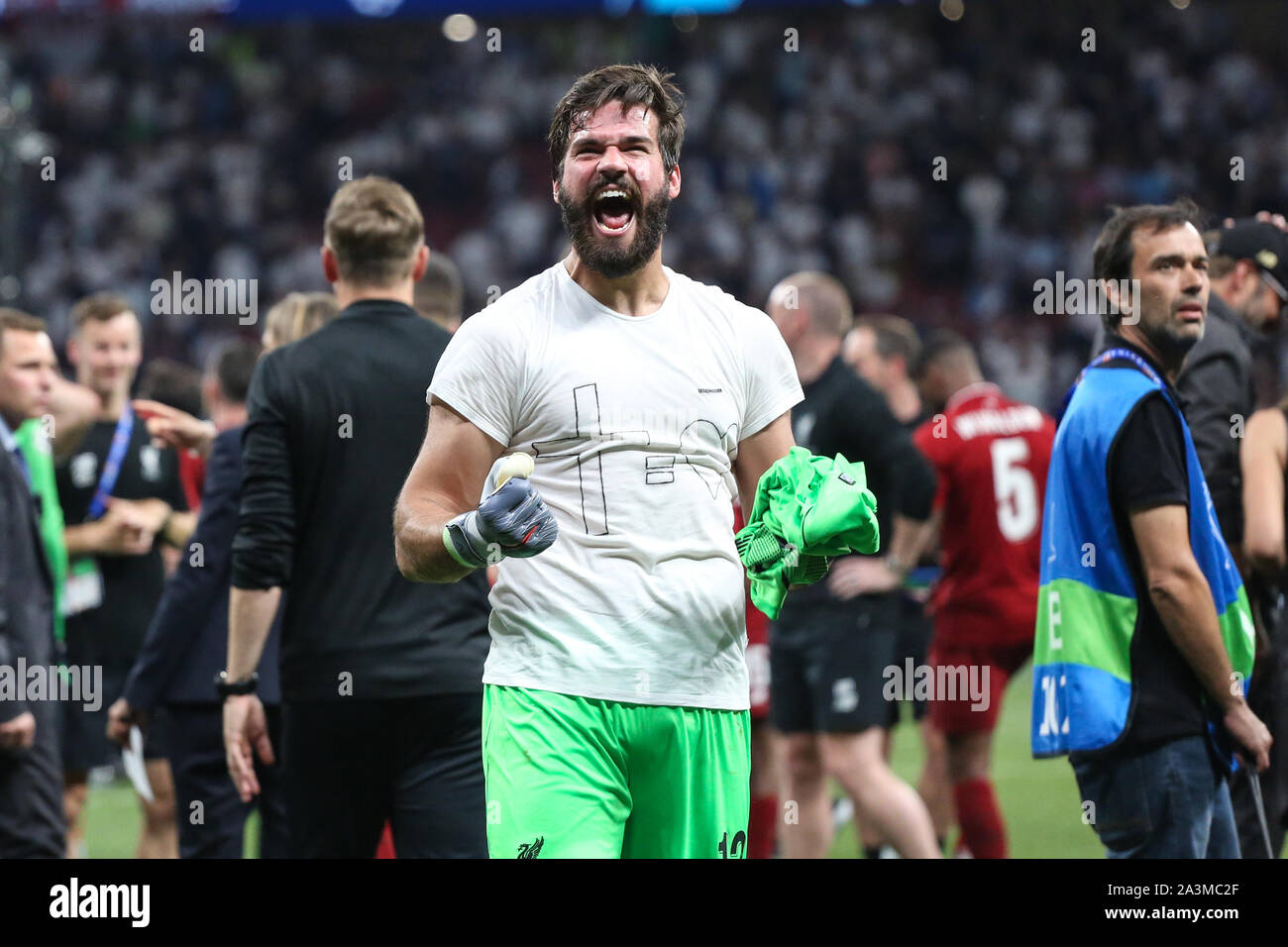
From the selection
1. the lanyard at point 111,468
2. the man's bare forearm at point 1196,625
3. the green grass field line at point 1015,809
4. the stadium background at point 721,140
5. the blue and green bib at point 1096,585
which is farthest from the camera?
the stadium background at point 721,140

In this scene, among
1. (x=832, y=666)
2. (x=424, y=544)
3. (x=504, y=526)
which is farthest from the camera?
(x=832, y=666)

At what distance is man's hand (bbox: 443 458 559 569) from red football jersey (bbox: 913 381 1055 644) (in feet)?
16.7

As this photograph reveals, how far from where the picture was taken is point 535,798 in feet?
10.8

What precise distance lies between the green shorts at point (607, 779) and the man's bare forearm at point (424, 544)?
0.29 m

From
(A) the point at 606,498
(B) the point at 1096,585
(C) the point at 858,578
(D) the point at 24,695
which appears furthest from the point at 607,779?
(C) the point at 858,578

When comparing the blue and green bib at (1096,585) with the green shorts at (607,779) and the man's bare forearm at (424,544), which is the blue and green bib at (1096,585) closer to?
the green shorts at (607,779)

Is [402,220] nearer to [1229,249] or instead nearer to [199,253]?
[1229,249]

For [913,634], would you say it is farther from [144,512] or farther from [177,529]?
[144,512]

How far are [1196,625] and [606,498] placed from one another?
167 centimetres

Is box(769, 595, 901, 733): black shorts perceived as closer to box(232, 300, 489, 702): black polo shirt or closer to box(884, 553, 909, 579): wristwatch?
box(884, 553, 909, 579): wristwatch

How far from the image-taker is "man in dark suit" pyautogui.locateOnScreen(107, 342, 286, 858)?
5.51 metres

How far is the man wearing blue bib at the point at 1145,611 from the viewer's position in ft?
13.6

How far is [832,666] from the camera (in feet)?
22.5

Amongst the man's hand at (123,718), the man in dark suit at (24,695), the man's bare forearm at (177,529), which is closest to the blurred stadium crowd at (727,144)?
the man's bare forearm at (177,529)
